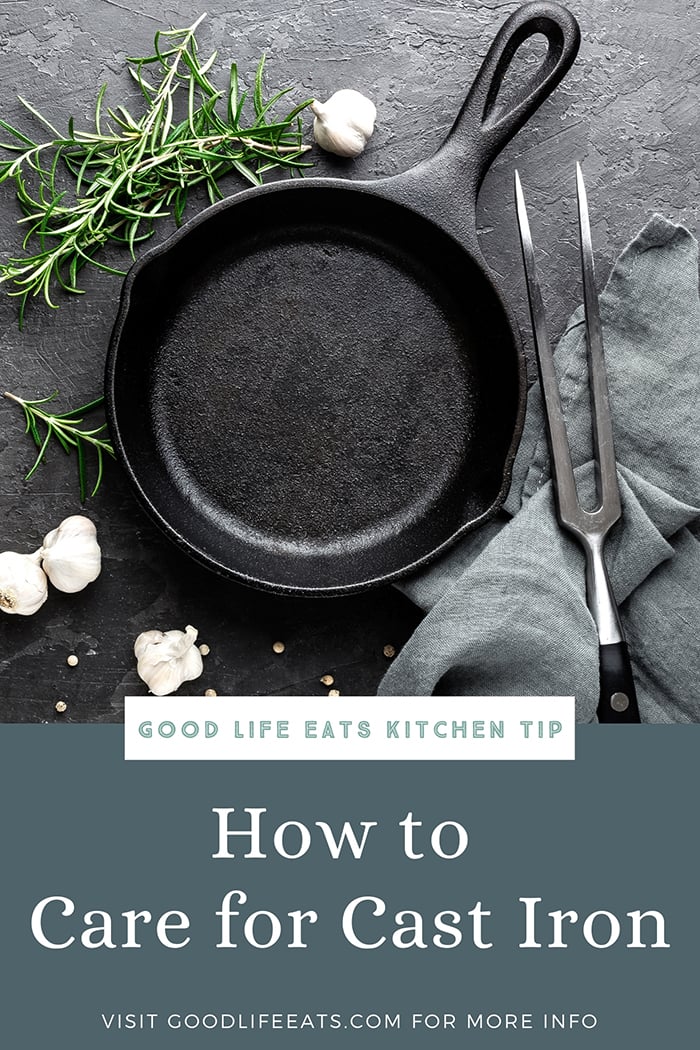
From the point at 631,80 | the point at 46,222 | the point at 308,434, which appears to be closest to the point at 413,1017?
the point at 308,434

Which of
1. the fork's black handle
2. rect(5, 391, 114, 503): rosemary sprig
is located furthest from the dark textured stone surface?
the fork's black handle

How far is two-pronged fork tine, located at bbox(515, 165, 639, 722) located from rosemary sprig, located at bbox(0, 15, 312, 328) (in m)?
0.26

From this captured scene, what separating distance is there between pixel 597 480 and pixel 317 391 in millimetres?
273

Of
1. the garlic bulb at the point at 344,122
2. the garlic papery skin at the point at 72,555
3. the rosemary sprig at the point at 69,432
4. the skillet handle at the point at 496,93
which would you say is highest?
the skillet handle at the point at 496,93

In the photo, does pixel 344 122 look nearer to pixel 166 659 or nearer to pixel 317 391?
pixel 317 391

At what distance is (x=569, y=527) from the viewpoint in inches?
33.3

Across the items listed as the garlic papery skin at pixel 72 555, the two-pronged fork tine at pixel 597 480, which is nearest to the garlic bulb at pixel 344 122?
the two-pronged fork tine at pixel 597 480

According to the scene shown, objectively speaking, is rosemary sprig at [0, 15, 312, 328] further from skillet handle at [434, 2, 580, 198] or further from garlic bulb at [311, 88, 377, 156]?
skillet handle at [434, 2, 580, 198]

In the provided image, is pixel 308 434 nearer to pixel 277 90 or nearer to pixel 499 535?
pixel 499 535

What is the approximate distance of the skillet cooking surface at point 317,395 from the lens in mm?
903

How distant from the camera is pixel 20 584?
2.85 feet

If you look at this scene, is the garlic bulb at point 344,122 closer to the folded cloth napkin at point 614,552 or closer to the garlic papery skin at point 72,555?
the folded cloth napkin at point 614,552

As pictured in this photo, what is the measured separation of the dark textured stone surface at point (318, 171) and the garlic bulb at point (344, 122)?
0.07 feet

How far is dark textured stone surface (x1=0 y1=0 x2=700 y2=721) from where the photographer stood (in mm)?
899
